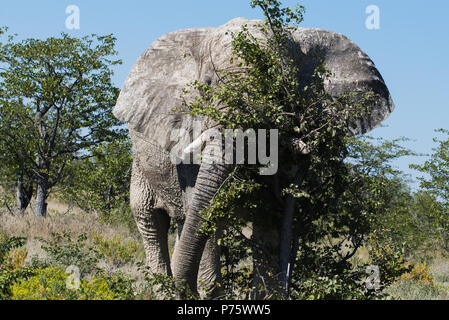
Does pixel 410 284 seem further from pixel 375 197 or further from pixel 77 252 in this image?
pixel 77 252

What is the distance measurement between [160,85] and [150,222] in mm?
1872

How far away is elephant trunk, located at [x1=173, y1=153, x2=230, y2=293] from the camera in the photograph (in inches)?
213

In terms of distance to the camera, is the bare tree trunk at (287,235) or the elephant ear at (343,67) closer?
the bare tree trunk at (287,235)

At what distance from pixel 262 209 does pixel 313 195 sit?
0.59 metres

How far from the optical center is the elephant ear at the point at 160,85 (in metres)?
6.44

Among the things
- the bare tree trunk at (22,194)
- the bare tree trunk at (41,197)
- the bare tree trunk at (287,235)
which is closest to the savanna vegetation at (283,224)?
the bare tree trunk at (287,235)

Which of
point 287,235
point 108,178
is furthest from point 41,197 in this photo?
point 287,235

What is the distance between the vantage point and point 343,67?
6.33m

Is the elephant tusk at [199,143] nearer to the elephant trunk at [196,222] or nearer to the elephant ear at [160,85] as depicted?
the elephant trunk at [196,222]

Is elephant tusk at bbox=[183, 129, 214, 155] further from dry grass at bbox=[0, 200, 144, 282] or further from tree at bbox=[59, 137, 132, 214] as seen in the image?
tree at bbox=[59, 137, 132, 214]

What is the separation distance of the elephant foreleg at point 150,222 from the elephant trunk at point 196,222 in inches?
75.4

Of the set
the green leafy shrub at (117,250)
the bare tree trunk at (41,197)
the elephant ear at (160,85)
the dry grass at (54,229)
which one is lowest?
the green leafy shrub at (117,250)

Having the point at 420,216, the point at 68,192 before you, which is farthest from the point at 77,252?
the point at 420,216
